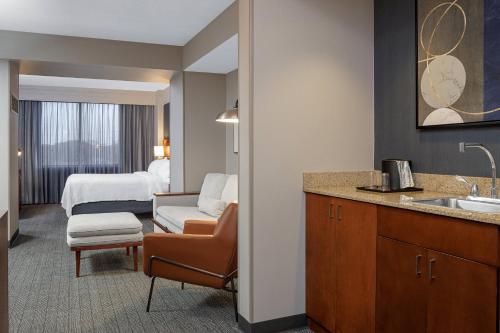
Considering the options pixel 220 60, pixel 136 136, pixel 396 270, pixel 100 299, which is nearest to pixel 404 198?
pixel 396 270

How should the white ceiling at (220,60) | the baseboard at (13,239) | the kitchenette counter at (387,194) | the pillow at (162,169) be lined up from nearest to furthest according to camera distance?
the kitchenette counter at (387,194)
the white ceiling at (220,60)
the baseboard at (13,239)
the pillow at (162,169)

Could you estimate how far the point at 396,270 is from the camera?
1954 millimetres

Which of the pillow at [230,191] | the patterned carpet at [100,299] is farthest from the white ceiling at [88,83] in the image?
the patterned carpet at [100,299]

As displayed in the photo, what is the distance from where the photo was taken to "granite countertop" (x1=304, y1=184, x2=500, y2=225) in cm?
158

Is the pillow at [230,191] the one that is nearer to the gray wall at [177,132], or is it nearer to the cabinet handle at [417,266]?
the gray wall at [177,132]

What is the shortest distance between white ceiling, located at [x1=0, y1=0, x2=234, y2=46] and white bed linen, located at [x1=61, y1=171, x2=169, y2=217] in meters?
2.45

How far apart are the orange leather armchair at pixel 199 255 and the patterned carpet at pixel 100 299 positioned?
27 centimetres

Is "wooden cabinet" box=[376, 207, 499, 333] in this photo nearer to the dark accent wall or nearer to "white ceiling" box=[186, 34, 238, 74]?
the dark accent wall

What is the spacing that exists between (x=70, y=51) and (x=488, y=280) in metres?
4.38

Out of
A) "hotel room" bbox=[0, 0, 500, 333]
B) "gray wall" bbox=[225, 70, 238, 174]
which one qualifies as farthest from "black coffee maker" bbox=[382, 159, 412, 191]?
"gray wall" bbox=[225, 70, 238, 174]

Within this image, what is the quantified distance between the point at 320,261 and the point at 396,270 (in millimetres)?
599

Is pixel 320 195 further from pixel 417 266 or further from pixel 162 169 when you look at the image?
pixel 162 169

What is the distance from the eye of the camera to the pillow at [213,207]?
415 cm

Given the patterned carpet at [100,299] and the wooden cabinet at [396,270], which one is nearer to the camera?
the wooden cabinet at [396,270]
